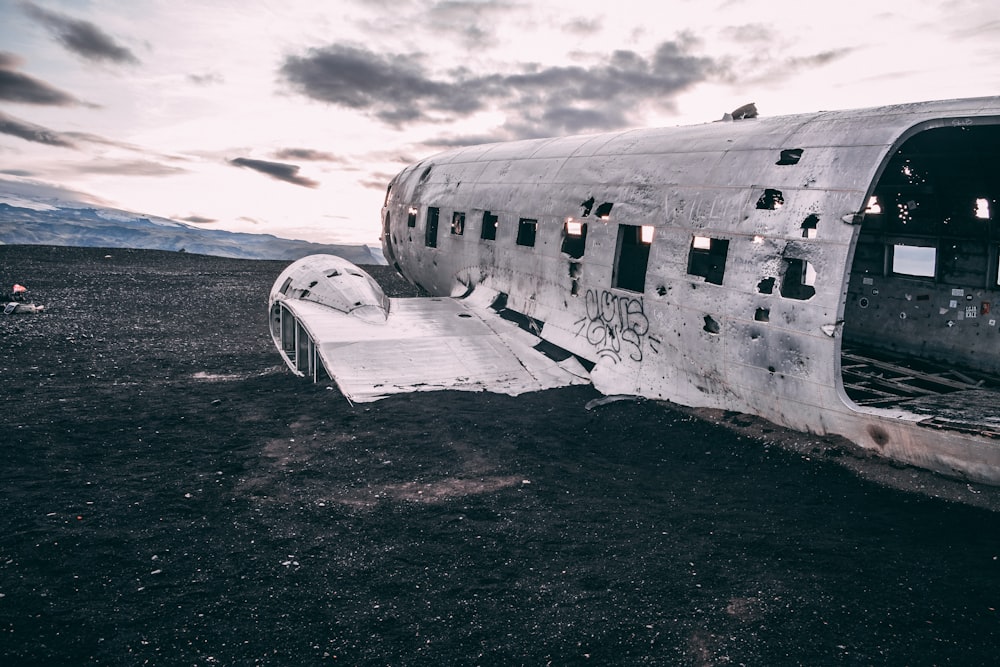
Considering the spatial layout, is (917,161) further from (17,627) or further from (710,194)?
(17,627)

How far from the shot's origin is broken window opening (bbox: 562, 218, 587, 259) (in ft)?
46.1

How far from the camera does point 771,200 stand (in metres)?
10.3

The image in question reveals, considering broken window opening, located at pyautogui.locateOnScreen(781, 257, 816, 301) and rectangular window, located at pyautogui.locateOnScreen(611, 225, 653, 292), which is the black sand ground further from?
rectangular window, located at pyautogui.locateOnScreen(611, 225, 653, 292)

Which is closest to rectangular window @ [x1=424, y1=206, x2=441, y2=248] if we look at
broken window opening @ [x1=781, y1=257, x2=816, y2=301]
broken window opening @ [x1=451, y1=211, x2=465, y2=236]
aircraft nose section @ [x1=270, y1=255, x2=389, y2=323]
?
broken window opening @ [x1=451, y1=211, x2=465, y2=236]

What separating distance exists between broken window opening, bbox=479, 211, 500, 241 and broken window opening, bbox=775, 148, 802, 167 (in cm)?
860

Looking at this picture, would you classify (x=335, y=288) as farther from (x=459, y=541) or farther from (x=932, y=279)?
(x=932, y=279)

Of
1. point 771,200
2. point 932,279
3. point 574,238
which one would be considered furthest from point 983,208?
point 574,238

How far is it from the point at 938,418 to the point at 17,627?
479 inches

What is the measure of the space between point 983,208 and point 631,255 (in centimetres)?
780

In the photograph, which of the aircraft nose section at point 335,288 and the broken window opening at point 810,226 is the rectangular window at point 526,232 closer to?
the aircraft nose section at point 335,288

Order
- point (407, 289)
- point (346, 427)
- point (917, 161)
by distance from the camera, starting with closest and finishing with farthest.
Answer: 1. point (346, 427)
2. point (917, 161)
3. point (407, 289)

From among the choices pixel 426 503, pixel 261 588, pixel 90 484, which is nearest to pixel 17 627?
pixel 261 588

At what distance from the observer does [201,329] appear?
2202 cm

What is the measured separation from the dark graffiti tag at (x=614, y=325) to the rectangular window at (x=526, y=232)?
10.7 feet
